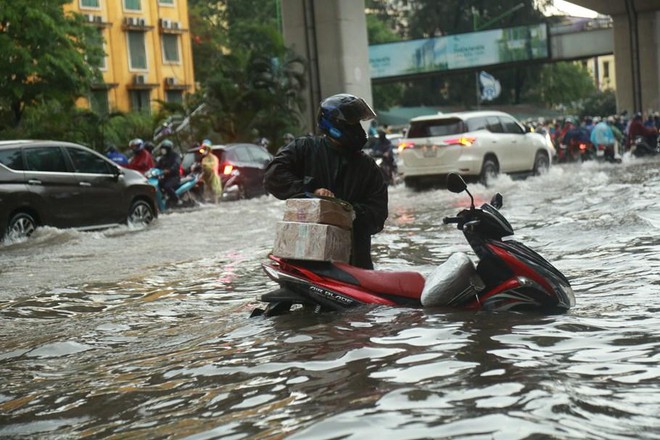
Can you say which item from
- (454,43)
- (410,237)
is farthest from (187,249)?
(454,43)

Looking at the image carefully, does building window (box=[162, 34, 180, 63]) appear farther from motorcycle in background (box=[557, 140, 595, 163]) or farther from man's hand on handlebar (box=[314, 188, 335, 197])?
man's hand on handlebar (box=[314, 188, 335, 197])

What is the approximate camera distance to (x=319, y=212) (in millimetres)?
6543

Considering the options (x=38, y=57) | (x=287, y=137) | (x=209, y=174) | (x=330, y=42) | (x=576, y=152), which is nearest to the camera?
(x=209, y=174)

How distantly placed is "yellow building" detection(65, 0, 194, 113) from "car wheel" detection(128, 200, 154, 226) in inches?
1359

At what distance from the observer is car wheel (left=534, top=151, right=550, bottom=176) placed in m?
26.0

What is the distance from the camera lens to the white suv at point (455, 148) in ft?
75.2

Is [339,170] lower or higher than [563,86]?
lower

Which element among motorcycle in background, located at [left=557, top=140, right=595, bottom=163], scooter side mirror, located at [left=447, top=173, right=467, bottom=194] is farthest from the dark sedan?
motorcycle in background, located at [left=557, top=140, right=595, bottom=163]

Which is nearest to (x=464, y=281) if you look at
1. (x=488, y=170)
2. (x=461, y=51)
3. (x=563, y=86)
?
(x=488, y=170)

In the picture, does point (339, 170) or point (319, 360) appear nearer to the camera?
point (319, 360)

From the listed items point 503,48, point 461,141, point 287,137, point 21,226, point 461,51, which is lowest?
point 21,226

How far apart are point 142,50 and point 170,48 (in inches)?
83.9

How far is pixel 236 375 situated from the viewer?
18.3ft

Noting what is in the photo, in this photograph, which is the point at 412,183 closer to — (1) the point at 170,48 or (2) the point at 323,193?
(2) the point at 323,193
